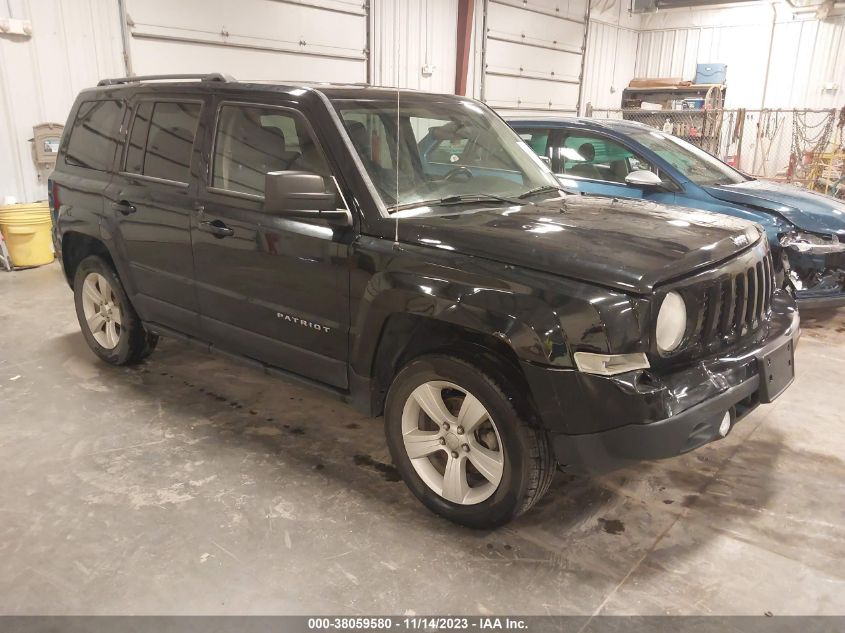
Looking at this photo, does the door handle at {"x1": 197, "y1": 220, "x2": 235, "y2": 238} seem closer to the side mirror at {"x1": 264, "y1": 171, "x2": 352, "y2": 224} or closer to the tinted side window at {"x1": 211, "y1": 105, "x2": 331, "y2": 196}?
the tinted side window at {"x1": 211, "y1": 105, "x2": 331, "y2": 196}

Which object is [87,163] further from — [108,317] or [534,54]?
[534,54]

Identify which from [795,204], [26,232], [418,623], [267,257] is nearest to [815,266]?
[795,204]

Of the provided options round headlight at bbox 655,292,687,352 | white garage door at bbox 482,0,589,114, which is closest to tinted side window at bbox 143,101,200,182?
round headlight at bbox 655,292,687,352

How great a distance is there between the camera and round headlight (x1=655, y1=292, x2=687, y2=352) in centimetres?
221

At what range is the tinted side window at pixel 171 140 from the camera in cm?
335

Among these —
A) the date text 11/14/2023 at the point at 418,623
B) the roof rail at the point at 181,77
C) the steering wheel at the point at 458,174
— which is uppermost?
the roof rail at the point at 181,77

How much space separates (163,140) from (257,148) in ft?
Result: 2.57

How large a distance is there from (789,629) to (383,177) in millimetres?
2226

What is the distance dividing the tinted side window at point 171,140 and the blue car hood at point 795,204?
4.08m

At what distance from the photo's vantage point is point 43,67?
24.0 ft

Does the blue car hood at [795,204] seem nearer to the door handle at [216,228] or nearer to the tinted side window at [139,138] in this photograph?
the door handle at [216,228]

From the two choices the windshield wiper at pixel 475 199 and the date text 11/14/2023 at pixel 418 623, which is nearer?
the date text 11/14/2023 at pixel 418 623

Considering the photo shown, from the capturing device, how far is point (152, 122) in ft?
11.8

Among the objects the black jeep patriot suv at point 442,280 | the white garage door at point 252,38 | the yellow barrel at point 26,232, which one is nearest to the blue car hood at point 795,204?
the black jeep patriot suv at point 442,280
